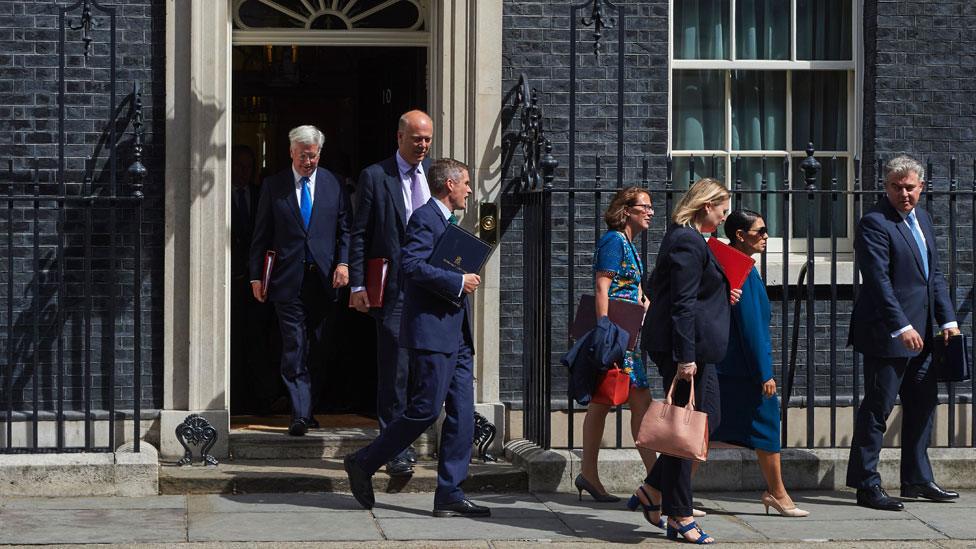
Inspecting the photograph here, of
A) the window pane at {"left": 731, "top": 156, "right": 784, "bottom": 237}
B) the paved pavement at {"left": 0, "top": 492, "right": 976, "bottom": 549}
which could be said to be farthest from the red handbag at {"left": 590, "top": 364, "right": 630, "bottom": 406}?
the window pane at {"left": 731, "top": 156, "right": 784, "bottom": 237}

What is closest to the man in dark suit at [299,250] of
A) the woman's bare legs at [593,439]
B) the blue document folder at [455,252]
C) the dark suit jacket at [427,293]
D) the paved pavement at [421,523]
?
the paved pavement at [421,523]

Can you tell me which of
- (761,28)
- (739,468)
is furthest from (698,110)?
(739,468)

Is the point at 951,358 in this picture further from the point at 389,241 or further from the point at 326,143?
the point at 326,143

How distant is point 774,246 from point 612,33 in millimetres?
1719

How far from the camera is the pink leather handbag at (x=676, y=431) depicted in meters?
7.35

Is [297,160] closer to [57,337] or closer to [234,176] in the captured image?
[234,176]

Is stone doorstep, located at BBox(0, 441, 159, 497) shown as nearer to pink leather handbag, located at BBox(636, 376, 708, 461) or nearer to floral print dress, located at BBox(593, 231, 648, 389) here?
floral print dress, located at BBox(593, 231, 648, 389)

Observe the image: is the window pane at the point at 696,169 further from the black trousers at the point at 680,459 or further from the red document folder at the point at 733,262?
the black trousers at the point at 680,459

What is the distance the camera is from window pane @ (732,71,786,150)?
1030 centimetres

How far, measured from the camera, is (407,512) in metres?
8.30

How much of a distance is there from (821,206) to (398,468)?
341 centimetres

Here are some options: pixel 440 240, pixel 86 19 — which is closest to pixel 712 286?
pixel 440 240

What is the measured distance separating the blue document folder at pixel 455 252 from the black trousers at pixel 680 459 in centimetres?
106

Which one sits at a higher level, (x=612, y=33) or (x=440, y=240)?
(x=612, y=33)
